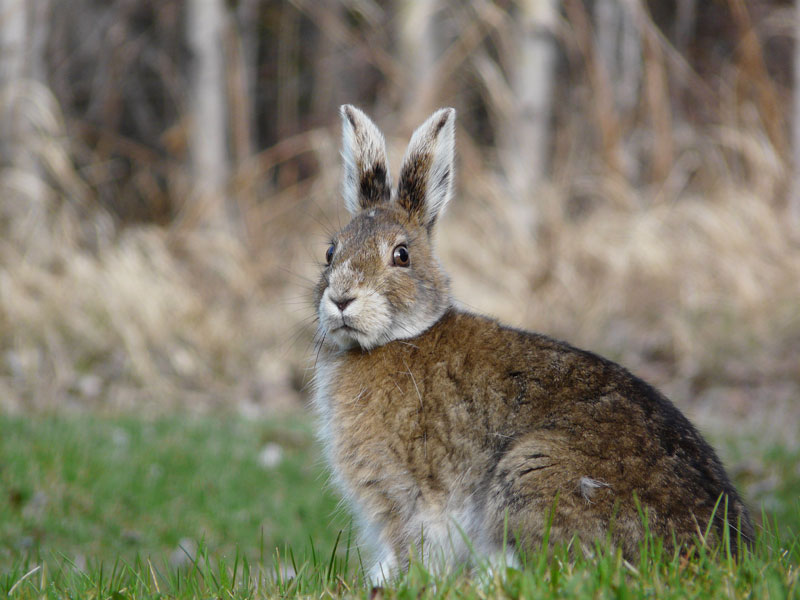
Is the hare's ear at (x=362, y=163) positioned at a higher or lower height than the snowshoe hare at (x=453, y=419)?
higher

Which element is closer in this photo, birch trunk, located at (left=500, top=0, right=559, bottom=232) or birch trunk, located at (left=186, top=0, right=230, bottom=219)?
birch trunk, located at (left=500, top=0, right=559, bottom=232)

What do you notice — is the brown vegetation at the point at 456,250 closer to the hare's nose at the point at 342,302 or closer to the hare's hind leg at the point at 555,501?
the hare's nose at the point at 342,302

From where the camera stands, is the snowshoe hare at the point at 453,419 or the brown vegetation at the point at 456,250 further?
the brown vegetation at the point at 456,250

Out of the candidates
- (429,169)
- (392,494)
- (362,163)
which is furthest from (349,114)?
(392,494)

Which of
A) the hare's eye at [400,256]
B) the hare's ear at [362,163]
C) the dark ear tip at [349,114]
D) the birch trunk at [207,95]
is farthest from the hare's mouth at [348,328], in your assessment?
the birch trunk at [207,95]

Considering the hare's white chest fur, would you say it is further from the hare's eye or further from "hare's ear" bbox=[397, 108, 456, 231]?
"hare's ear" bbox=[397, 108, 456, 231]

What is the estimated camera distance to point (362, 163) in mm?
4605

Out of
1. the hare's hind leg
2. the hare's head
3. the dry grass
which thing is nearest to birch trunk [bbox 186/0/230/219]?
the dry grass

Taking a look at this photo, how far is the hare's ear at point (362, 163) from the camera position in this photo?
454 centimetres

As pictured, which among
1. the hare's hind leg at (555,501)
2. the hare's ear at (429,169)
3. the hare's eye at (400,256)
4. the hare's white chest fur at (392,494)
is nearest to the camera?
the hare's hind leg at (555,501)

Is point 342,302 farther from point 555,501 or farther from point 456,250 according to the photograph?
point 456,250

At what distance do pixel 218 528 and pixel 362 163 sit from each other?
274 centimetres

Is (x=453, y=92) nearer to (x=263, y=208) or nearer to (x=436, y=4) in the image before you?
(x=436, y=4)

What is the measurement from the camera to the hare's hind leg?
3.10 m
